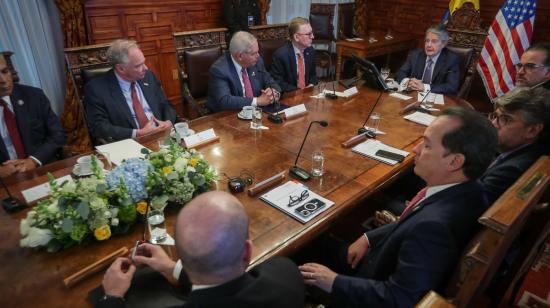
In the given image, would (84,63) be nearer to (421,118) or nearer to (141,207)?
(141,207)

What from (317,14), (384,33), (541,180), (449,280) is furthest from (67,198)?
(384,33)

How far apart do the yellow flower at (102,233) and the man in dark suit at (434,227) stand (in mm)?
709

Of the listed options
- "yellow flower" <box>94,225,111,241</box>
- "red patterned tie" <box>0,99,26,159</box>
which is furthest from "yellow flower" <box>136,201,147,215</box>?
"red patterned tie" <box>0,99,26,159</box>

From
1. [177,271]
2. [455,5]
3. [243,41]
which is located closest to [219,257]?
[177,271]

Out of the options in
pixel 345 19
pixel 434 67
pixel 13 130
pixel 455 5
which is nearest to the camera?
pixel 13 130

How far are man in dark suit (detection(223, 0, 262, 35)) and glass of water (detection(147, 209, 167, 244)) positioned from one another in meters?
3.50

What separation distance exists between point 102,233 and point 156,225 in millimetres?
182

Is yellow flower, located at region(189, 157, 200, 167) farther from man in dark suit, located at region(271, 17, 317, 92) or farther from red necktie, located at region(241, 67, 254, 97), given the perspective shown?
man in dark suit, located at region(271, 17, 317, 92)

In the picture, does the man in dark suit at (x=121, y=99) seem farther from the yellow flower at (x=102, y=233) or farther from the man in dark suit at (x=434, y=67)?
the man in dark suit at (x=434, y=67)

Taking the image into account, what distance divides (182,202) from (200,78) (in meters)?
1.88

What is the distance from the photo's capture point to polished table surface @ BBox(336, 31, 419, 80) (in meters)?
4.70

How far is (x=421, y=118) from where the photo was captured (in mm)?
2354

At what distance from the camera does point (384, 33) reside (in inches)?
225

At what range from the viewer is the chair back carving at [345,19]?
5.46 meters
